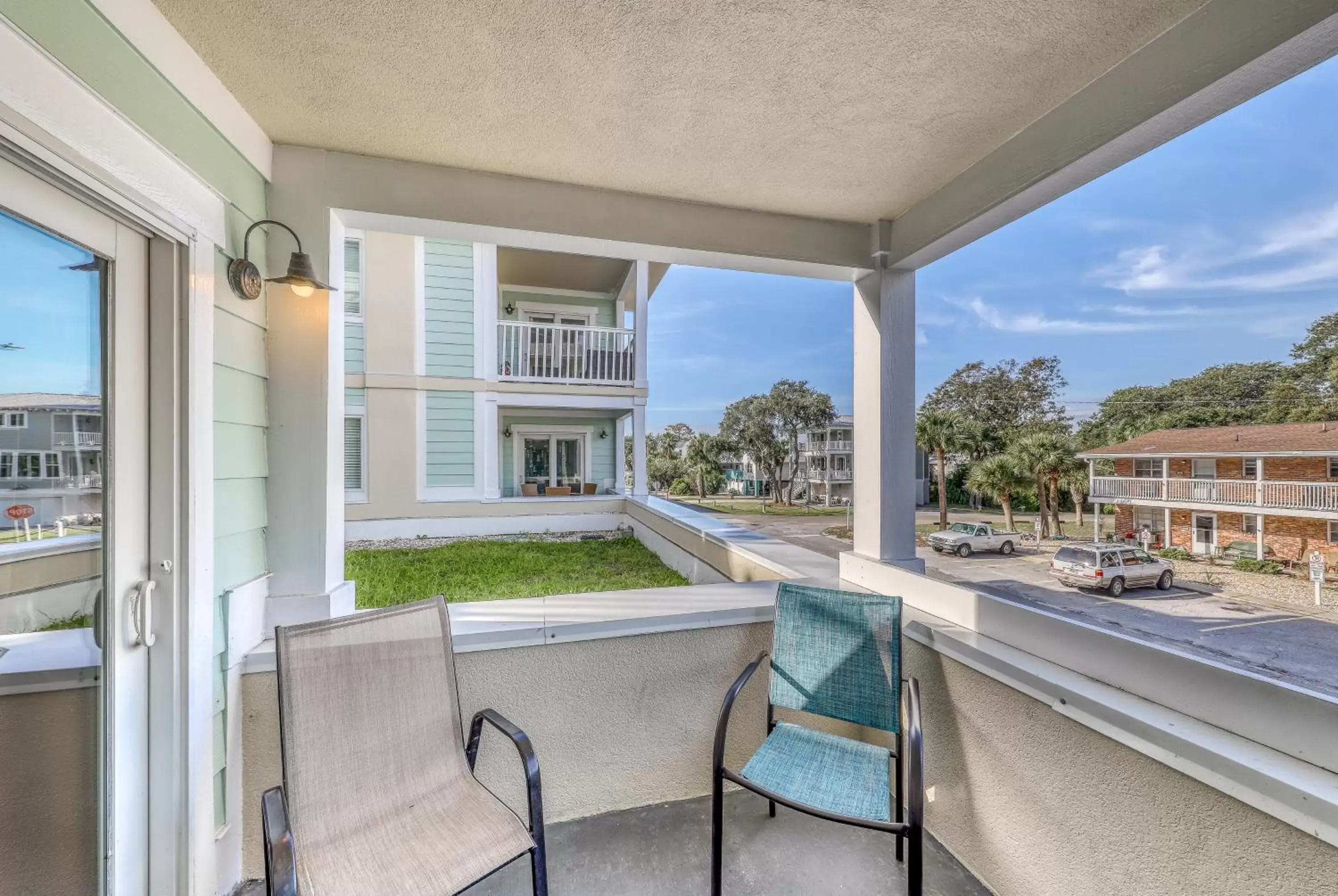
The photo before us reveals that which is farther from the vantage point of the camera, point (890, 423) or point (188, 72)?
point (890, 423)

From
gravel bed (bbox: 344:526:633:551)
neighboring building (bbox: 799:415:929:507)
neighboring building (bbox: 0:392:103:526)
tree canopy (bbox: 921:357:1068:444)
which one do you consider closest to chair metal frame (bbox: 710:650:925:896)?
tree canopy (bbox: 921:357:1068:444)

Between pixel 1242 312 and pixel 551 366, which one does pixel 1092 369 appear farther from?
pixel 551 366

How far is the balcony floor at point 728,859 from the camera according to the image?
177 cm

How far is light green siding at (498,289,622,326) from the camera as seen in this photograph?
8039mm

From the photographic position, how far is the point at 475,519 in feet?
21.1

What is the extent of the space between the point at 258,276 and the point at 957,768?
3007 mm

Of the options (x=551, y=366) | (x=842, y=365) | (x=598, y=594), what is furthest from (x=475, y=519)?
(x=842, y=365)

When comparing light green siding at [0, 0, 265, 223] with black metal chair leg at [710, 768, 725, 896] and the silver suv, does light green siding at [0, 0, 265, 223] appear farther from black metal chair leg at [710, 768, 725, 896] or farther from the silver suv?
the silver suv

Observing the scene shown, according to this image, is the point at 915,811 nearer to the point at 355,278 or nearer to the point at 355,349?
the point at 355,349

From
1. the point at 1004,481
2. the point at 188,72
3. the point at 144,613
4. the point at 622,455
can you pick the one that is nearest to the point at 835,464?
the point at 1004,481

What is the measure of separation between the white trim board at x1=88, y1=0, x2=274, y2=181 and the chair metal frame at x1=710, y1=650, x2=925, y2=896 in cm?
242

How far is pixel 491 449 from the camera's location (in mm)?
6828

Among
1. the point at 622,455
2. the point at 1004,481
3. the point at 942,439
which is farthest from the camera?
the point at 622,455

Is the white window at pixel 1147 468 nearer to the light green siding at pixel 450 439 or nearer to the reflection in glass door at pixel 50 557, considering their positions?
the reflection in glass door at pixel 50 557
